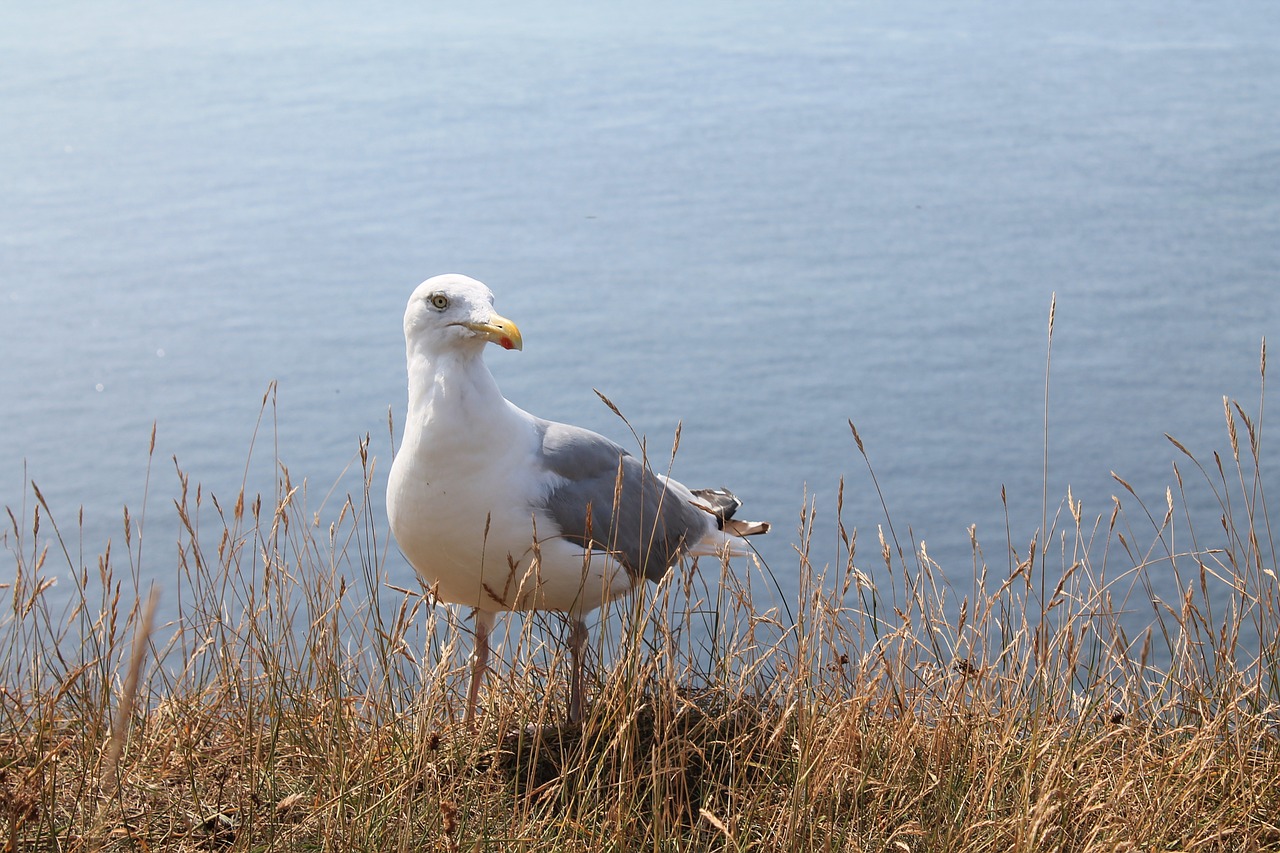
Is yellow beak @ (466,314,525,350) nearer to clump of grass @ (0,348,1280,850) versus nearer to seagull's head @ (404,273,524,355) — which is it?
seagull's head @ (404,273,524,355)

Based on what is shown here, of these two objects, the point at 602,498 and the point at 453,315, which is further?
the point at 602,498

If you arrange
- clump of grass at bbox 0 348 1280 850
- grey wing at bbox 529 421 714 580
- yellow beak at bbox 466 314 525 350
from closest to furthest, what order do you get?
1. clump of grass at bbox 0 348 1280 850
2. yellow beak at bbox 466 314 525 350
3. grey wing at bbox 529 421 714 580

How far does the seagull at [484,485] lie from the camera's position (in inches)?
82.3

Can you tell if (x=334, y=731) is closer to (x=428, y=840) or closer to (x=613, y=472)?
(x=428, y=840)

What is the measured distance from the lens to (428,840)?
5.63ft

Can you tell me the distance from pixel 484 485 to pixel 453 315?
0.84 feet

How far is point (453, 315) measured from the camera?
2.08 metres

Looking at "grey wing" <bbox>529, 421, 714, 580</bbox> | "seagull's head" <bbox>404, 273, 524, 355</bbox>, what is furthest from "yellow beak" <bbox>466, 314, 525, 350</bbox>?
"grey wing" <bbox>529, 421, 714, 580</bbox>

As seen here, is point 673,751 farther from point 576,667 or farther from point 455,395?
point 455,395

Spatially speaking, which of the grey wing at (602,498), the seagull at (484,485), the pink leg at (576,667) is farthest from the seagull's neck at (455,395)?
the pink leg at (576,667)

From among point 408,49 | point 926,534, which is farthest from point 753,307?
point 408,49

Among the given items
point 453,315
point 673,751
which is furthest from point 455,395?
point 673,751

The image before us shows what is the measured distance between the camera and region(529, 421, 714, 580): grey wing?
2182mm

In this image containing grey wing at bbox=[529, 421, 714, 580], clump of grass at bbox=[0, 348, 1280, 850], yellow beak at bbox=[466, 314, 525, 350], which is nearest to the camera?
clump of grass at bbox=[0, 348, 1280, 850]
